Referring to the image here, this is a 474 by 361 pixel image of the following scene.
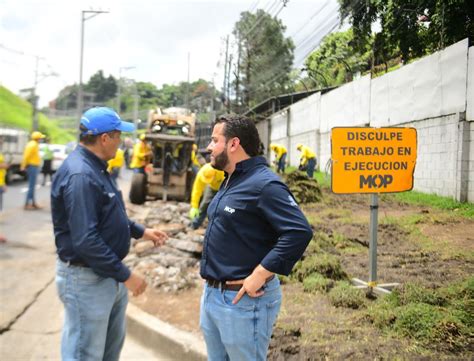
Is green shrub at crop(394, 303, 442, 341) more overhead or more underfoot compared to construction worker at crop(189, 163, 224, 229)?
more underfoot

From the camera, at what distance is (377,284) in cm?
407

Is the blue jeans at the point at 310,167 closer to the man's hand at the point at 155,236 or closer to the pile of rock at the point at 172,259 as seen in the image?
the pile of rock at the point at 172,259

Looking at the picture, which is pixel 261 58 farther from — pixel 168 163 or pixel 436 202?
pixel 168 163

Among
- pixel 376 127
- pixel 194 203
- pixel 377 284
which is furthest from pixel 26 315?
pixel 376 127

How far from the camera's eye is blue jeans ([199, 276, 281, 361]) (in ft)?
7.44

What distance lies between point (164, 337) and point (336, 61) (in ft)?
9.56

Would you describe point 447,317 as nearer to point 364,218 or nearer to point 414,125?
point 414,125

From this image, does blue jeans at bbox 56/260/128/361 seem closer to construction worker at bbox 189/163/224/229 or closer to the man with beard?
the man with beard

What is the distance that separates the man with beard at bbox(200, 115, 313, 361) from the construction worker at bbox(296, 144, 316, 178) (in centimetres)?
320

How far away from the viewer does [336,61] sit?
4.28m

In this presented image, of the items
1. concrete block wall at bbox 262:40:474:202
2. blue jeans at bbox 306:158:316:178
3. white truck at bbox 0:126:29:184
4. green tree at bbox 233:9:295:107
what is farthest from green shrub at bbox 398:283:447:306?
white truck at bbox 0:126:29:184

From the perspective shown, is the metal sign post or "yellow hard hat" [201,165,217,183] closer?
the metal sign post

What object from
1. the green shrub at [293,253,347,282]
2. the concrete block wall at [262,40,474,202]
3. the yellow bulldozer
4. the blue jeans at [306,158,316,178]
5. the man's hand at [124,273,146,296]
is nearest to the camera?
the man's hand at [124,273,146,296]

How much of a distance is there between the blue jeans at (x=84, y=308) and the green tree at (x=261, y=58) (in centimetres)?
305
